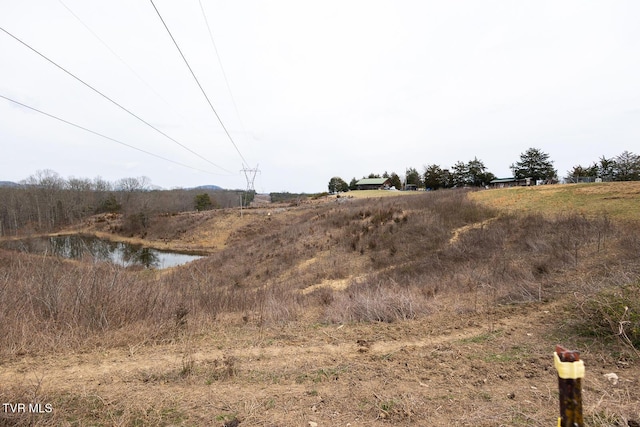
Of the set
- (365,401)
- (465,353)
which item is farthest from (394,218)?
(365,401)

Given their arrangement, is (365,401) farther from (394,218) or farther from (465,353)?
(394,218)

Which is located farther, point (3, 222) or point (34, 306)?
point (3, 222)

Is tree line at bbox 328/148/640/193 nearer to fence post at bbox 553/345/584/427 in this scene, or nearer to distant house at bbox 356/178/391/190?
distant house at bbox 356/178/391/190

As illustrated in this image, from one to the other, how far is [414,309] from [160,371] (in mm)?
5105

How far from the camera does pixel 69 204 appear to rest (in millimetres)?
81875

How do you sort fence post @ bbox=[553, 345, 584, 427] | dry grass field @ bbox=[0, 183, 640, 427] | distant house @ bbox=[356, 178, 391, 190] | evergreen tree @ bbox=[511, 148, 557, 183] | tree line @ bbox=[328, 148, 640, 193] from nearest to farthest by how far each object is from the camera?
fence post @ bbox=[553, 345, 584, 427]
dry grass field @ bbox=[0, 183, 640, 427]
tree line @ bbox=[328, 148, 640, 193]
evergreen tree @ bbox=[511, 148, 557, 183]
distant house @ bbox=[356, 178, 391, 190]

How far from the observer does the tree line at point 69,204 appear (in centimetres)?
6688

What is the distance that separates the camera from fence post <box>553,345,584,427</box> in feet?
5.64

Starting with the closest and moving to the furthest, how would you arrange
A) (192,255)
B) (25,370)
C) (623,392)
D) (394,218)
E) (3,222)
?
(623,392) → (25,370) → (394,218) → (192,255) → (3,222)

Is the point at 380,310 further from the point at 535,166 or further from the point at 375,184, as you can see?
the point at 375,184

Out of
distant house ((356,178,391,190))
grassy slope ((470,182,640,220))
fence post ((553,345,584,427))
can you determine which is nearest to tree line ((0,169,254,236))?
distant house ((356,178,391,190))

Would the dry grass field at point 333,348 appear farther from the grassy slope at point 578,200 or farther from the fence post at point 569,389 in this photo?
the grassy slope at point 578,200

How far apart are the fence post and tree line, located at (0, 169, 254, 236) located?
6240 cm

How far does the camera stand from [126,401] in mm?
3535
